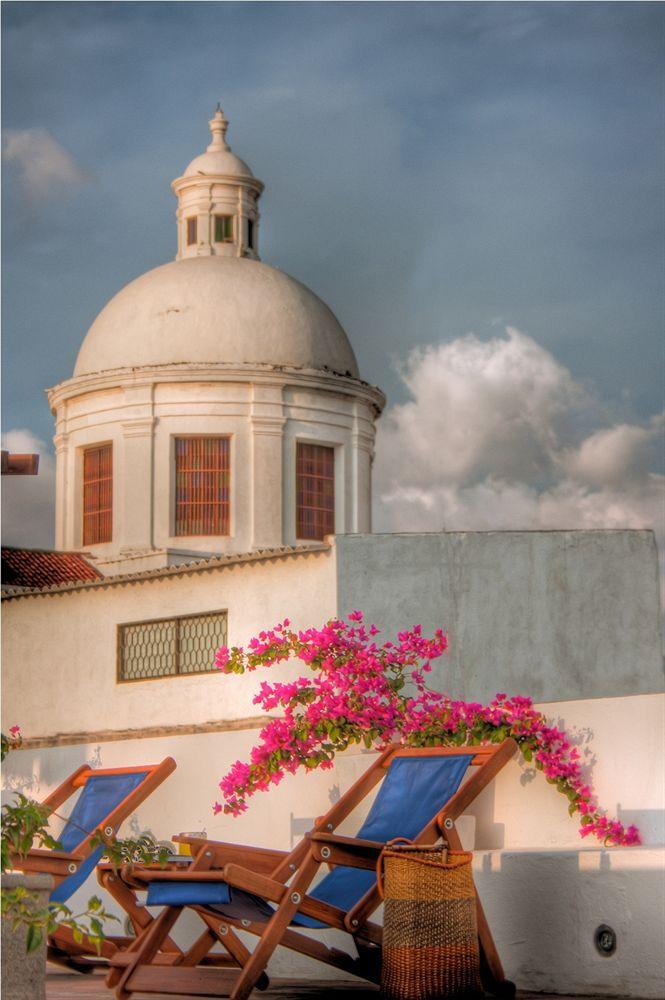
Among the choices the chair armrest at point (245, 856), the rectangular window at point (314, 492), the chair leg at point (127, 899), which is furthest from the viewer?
the rectangular window at point (314, 492)

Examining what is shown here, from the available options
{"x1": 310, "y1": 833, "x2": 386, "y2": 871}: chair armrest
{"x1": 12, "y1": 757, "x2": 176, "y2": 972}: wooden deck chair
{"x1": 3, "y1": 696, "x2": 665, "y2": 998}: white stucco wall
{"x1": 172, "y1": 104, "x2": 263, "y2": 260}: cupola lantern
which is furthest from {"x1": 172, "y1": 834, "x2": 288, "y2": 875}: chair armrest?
{"x1": 172, "y1": 104, "x2": 263, "y2": 260}: cupola lantern

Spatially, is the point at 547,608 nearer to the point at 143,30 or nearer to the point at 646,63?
the point at 646,63

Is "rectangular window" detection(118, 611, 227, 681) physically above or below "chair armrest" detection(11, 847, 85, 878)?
above

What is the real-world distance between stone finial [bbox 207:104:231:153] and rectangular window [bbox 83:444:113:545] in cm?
665

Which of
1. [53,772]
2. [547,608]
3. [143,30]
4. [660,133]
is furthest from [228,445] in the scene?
[143,30]

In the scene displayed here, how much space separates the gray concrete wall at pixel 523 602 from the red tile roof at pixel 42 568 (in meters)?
7.13

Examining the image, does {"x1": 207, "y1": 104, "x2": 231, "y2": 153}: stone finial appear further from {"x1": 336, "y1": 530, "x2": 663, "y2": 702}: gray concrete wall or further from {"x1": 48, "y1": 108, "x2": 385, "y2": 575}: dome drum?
{"x1": 336, "y1": 530, "x2": 663, "y2": 702}: gray concrete wall

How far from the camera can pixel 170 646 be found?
17.4 metres

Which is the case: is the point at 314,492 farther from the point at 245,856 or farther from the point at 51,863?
the point at 245,856

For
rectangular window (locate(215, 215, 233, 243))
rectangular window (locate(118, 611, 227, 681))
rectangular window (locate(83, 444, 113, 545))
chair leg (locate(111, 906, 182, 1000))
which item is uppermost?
rectangular window (locate(215, 215, 233, 243))

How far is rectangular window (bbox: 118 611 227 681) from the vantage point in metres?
17.1

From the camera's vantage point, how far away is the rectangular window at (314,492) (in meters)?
26.5

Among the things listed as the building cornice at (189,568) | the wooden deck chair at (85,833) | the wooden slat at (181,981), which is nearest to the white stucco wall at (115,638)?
the building cornice at (189,568)

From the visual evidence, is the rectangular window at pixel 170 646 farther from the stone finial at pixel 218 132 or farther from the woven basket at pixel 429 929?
the stone finial at pixel 218 132
